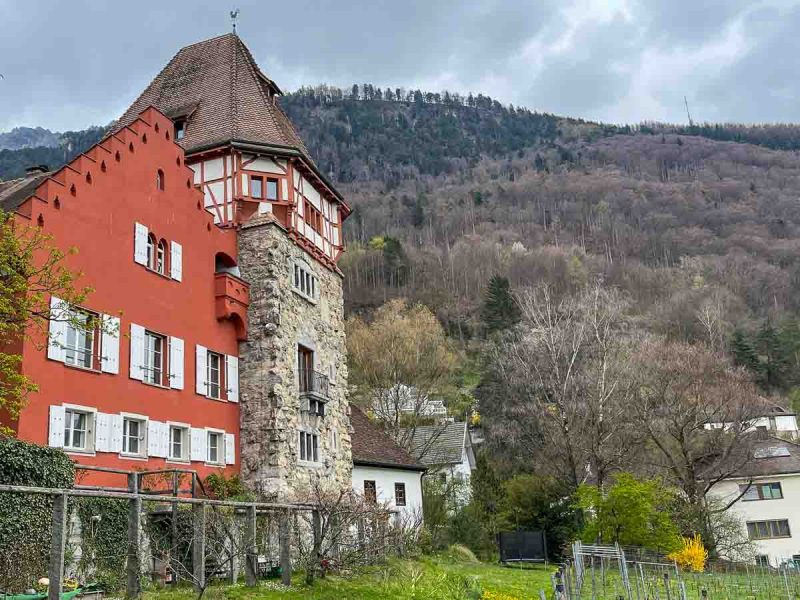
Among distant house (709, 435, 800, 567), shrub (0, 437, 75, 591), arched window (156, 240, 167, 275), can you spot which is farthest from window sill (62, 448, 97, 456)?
distant house (709, 435, 800, 567)

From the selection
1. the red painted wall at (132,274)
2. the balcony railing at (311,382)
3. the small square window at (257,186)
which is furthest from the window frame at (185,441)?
the small square window at (257,186)

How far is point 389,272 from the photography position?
92.1 m

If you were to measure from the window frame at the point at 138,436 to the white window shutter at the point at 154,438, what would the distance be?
0.08 meters

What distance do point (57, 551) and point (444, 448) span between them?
123 feet

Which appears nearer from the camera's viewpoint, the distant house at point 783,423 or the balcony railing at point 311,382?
the balcony railing at point 311,382

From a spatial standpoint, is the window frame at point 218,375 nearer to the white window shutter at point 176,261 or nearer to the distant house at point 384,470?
the white window shutter at point 176,261

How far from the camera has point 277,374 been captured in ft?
76.9

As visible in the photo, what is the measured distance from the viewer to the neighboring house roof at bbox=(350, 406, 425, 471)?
3136cm

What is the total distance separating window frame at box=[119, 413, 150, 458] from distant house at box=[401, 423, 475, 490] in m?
24.1

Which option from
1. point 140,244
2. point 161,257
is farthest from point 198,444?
point 140,244

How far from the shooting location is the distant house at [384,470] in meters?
31.1

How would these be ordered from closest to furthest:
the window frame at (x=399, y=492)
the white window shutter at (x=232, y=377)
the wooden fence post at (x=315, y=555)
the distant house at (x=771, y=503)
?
the wooden fence post at (x=315, y=555), the white window shutter at (x=232, y=377), the window frame at (x=399, y=492), the distant house at (x=771, y=503)

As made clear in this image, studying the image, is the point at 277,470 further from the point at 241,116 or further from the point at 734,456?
the point at 734,456

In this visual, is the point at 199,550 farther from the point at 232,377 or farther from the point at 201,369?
the point at 232,377
